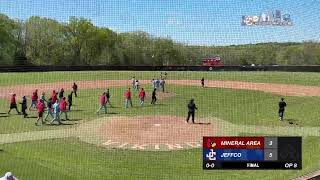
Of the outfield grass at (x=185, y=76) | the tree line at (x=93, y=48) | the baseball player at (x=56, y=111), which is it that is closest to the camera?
the baseball player at (x=56, y=111)

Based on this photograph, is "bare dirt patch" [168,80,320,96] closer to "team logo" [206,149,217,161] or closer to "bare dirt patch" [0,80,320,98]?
"bare dirt patch" [0,80,320,98]

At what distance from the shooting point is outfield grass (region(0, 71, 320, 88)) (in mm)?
26534

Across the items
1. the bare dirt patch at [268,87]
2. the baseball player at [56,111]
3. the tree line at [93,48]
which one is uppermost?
the tree line at [93,48]

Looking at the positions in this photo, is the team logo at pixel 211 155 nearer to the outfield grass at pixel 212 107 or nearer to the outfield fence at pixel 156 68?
the outfield grass at pixel 212 107

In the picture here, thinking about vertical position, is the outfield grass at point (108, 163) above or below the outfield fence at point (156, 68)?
below

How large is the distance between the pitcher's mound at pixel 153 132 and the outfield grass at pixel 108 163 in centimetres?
74

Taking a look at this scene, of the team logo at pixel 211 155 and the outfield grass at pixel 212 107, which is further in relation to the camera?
the outfield grass at pixel 212 107

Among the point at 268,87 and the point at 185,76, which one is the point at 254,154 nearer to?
the point at 268,87

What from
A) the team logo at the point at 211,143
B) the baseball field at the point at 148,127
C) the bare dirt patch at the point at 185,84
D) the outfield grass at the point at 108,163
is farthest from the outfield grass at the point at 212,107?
the team logo at the point at 211,143

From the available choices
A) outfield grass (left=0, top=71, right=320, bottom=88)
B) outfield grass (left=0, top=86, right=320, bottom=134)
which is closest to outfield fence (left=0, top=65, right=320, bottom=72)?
outfield grass (left=0, top=71, right=320, bottom=88)

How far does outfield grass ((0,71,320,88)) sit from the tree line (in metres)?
1.82

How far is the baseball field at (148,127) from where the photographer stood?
34.1ft

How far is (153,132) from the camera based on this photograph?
14.4 m

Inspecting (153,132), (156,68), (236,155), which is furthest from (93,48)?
(236,155)
